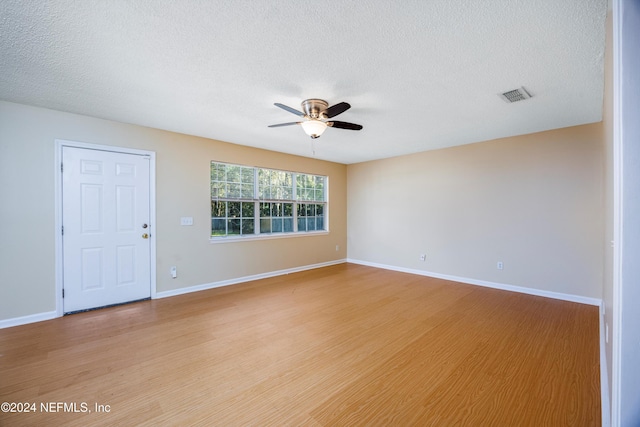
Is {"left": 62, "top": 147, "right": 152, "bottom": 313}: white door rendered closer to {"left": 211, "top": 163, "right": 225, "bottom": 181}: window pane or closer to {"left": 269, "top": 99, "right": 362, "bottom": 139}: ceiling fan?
{"left": 211, "top": 163, "right": 225, "bottom": 181}: window pane

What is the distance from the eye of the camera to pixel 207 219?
429cm

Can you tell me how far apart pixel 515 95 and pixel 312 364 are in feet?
10.8

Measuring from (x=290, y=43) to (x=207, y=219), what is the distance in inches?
128

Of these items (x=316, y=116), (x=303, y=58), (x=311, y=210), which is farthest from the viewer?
(x=311, y=210)

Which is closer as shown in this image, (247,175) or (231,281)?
(231,281)

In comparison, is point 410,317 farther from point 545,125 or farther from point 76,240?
point 76,240

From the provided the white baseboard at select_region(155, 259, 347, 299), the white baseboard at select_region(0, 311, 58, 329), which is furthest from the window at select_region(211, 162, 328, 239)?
the white baseboard at select_region(0, 311, 58, 329)

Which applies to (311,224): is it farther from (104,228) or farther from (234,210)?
(104,228)

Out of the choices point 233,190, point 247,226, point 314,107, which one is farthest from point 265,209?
point 314,107

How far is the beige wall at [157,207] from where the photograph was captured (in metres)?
2.88

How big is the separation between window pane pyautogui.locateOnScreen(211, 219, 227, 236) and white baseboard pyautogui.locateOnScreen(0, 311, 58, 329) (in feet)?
6.92

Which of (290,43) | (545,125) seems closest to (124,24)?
(290,43)

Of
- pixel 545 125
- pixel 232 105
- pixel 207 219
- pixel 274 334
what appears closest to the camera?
pixel 274 334

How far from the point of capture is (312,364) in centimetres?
218
